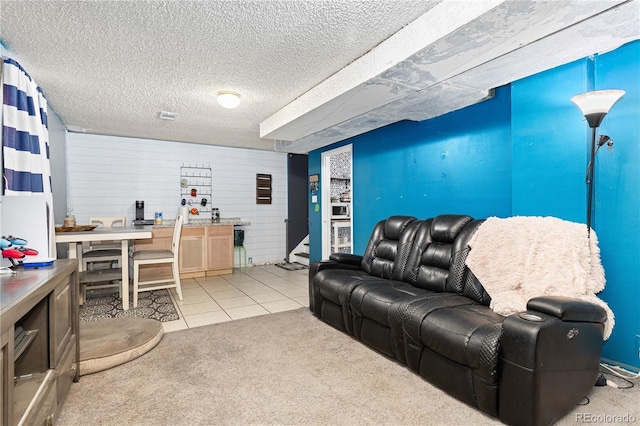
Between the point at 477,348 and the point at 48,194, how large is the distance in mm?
3761

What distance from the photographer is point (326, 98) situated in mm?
3236

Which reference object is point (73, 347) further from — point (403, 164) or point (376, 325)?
point (403, 164)

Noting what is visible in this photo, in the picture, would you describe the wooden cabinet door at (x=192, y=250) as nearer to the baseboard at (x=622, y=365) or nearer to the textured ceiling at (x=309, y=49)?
the textured ceiling at (x=309, y=49)

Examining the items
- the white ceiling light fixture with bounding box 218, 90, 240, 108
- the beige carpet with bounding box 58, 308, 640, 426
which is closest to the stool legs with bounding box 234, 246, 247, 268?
the white ceiling light fixture with bounding box 218, 90, 240, 108

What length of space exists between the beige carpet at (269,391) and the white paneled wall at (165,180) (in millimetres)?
3767

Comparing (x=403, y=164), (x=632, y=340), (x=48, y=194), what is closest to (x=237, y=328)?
(x=48, y=194)

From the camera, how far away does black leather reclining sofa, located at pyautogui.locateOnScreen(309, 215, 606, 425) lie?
5.35ft

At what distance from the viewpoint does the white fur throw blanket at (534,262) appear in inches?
81.5

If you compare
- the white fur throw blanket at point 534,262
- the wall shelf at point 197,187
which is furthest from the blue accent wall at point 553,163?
the wall shelf at point 197,187

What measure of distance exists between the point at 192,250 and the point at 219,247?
449 millimetres

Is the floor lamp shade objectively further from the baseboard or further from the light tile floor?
the light tile floor

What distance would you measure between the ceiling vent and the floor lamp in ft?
14.0

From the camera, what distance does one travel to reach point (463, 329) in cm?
188

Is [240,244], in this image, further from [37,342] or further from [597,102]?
[597,102]
